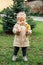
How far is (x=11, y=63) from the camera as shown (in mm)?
7168

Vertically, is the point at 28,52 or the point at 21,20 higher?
the point at 21,20

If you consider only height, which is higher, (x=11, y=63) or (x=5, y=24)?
(x=11, y=63)

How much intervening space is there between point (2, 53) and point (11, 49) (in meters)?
0.74

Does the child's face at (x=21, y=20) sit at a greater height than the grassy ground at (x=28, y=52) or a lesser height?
greater

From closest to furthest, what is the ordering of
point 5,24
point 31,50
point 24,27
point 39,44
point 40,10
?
point 24,27 < point 31,50 < point 39,44 < point 5,24 < point 40,10

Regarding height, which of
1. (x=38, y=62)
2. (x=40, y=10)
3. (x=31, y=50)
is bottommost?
(x=40, y=10)

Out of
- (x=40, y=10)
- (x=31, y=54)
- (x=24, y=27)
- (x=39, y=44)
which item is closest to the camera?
(x=24, y=27)

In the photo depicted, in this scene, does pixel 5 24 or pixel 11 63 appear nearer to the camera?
pixel 11 63

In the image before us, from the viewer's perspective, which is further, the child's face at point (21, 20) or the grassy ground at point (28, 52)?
the grassy ground at point (28, 52)

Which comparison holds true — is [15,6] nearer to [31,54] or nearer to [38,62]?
[31,54]

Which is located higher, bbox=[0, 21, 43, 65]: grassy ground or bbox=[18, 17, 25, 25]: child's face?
bbox=[18, 17, 25, 25]: child's face

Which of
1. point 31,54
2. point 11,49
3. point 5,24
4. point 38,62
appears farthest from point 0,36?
point 38,62

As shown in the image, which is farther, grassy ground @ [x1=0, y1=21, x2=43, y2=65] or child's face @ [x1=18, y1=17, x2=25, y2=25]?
grassy ground @ [x1=0, y1=21, x2=43, y2=65]

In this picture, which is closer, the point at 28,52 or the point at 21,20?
the point at 21,20
